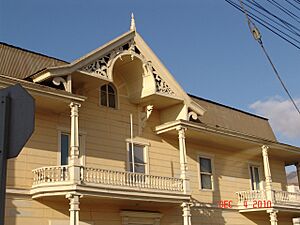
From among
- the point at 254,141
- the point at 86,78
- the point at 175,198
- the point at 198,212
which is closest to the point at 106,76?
the point at 86,78

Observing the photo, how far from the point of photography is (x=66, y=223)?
53.9 ft

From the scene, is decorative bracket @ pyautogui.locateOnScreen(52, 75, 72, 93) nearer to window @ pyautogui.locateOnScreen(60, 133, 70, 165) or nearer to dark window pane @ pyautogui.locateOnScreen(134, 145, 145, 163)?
window @ pyautogui.locateOnScreen(60, 133, 70, 165)

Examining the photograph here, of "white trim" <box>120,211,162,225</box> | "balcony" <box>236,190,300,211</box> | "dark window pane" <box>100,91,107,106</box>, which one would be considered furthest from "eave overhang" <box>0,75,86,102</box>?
"balcony" <box>236,190,300,211</box>

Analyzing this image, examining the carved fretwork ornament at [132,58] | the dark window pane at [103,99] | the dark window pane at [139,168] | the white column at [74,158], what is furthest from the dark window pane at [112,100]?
the white column at [74,158]

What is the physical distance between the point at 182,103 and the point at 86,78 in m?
4.97

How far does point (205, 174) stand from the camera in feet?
73.5

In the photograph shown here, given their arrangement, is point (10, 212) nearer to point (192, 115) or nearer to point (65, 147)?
point (65, 147)

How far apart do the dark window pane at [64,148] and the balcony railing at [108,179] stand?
119 centimetres

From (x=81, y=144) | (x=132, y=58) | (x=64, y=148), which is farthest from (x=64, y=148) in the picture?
(x=132, y=58)

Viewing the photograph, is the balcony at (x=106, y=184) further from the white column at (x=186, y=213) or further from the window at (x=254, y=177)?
the window at (x=254, y=177)

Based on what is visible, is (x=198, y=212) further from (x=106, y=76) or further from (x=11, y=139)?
(x=11, y=139)

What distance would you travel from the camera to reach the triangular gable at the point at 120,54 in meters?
16.5

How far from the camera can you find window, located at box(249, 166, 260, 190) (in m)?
25.2

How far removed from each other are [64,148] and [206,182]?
7.94m
